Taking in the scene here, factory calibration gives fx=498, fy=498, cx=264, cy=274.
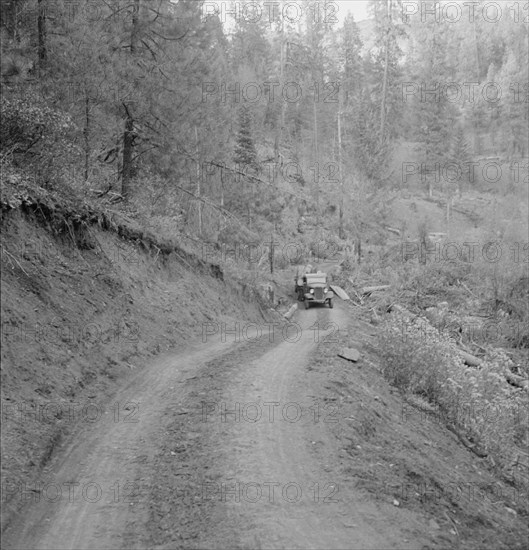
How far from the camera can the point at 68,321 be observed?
978 centimetres

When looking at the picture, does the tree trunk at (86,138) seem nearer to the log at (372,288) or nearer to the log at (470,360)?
the log at (470,360)

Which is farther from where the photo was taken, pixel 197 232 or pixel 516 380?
pixel 197 232

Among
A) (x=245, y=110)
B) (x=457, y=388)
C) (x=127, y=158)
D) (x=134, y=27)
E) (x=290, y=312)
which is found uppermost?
(x=245, y=110)

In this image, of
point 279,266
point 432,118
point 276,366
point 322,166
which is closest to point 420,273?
point 279,266

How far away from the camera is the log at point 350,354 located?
11.9m

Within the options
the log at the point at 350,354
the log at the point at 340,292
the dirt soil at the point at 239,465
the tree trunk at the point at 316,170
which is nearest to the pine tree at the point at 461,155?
the tree trunk at the point at 316,170

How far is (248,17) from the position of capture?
208 ft

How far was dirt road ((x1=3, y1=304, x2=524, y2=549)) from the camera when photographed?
499 cm

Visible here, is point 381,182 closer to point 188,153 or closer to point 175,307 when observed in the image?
point 188,153

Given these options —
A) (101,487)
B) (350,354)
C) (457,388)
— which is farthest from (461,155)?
(101,487)

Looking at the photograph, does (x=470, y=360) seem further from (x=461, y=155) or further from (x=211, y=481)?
(x=461, y=155)

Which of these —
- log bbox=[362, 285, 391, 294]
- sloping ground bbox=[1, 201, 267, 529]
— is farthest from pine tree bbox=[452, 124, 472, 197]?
sloping ground bbox=[1, 201, 267, 529]

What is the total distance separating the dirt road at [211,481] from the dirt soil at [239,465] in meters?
0.02

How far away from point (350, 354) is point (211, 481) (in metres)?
6.68
